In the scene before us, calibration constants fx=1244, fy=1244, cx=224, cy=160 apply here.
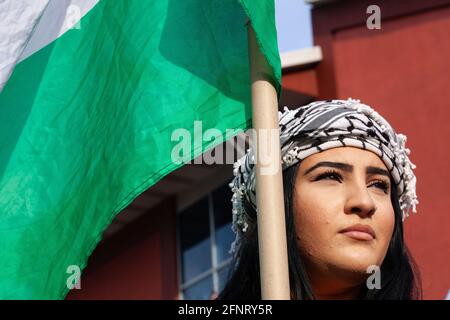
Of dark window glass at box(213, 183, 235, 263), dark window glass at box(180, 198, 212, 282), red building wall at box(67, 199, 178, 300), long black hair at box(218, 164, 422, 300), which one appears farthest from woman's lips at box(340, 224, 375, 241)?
red building wall at box(67, 199, 178, 300)

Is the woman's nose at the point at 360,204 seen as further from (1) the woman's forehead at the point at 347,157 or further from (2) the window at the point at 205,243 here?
(2) the window at the point at 205,243

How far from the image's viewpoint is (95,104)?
3262 mm

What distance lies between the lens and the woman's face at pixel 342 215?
3178 millimetres

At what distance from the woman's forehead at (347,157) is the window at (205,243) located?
760cm

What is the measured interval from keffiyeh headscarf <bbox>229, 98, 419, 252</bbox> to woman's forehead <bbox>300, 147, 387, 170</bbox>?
11mm

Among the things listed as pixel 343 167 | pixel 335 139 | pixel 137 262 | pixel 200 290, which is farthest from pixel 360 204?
pixel 137 262

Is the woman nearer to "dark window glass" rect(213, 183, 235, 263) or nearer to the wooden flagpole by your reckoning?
the wooden flagpole

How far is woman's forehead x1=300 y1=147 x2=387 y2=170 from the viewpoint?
3.32 m

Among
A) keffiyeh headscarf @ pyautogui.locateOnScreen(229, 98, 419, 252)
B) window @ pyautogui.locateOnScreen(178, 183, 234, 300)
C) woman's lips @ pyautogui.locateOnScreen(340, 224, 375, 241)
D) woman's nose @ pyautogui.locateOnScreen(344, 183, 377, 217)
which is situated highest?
window @ pyautogui.locateOnScreen(178, 183, 234, 300)

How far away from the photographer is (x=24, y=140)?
3260 mm

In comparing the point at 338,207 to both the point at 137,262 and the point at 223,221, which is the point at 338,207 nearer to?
the point at 223,221

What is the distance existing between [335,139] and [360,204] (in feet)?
0.86

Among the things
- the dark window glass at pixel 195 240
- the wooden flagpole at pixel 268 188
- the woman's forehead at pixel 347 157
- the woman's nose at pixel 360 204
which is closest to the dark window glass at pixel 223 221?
the dark window glass at pixel 195 240
